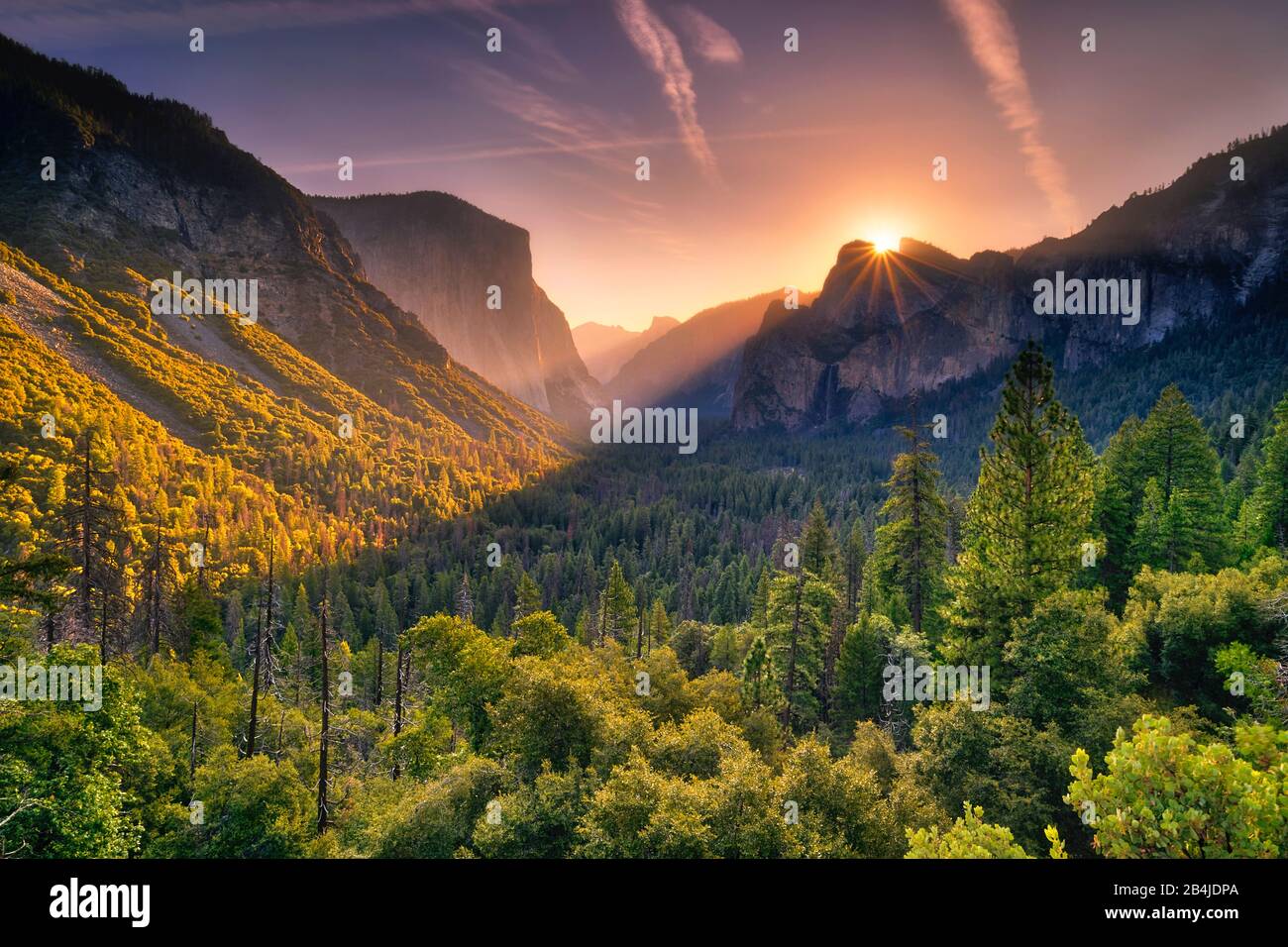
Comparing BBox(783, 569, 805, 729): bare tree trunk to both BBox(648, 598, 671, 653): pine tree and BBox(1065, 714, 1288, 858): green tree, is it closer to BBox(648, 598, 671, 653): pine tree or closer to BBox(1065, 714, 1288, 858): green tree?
BBox(1065, 714, 1288, 858): green tree

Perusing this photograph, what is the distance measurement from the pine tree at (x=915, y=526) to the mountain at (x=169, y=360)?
8538cm

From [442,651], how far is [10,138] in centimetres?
23892

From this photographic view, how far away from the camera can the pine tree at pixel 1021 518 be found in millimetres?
20688

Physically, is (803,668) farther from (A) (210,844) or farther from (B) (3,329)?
(B) (3,329)

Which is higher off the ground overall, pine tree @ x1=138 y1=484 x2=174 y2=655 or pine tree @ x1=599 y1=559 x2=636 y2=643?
pine tree @ x1=138 y1=484 x2=174 y2=655

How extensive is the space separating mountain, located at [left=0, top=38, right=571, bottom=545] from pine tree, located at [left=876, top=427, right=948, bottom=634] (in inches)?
3362

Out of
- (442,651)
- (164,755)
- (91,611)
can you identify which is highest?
(91,611)

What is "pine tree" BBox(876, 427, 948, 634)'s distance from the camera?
3216 centimetres

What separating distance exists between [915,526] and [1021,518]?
37.3 ft

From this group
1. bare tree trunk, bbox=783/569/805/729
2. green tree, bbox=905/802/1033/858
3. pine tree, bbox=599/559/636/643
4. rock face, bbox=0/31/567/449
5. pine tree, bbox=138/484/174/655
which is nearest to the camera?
green tree, bbox=905/802/1033/858

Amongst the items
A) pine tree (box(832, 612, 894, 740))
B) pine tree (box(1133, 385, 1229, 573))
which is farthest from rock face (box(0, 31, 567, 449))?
pine tree (box(1133, 385, 1229, 573))
